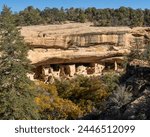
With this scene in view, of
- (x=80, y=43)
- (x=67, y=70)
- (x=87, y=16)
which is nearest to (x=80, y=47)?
(x=80, y=43)

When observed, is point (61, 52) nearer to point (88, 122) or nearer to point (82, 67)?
point (82, 67)

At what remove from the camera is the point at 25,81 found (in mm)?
16438

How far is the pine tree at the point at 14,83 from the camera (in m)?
15.4

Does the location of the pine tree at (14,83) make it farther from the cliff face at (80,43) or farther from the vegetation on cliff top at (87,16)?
the vegetation on cliff top at (87,16)

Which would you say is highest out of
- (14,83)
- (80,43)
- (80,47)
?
(80,43)

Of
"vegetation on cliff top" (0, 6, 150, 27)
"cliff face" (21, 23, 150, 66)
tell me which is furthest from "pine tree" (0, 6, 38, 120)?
"vegetation on cliff top" (0, 6, 150, 27)

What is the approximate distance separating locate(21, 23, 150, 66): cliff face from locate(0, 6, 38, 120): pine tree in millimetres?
17640

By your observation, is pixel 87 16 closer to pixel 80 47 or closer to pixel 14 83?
pixel 80 47

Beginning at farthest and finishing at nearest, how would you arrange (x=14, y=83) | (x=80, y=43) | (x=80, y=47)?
(x=80, y=47), (x=80, y=43), (x=14, y=83)

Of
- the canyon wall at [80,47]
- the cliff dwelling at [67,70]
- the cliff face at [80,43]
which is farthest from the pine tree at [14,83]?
the cliff dwelling at [67,70]

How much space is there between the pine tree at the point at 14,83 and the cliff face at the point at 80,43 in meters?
17.6

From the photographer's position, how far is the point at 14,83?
635 inches

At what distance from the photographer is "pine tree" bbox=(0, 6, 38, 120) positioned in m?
15.4

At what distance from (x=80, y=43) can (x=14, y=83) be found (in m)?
20.8
